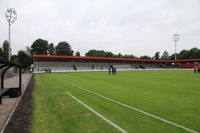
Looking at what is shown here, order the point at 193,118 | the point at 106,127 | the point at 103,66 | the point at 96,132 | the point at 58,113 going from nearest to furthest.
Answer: the point at 96,132 → the point at 106,127 → the point at 193,118 → the point at 58,113 → the point at 103,66

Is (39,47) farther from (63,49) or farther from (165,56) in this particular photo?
(165,56)

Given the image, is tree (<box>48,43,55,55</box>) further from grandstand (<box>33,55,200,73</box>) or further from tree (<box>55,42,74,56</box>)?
grandstand (<box>33,55,200,73</box>)

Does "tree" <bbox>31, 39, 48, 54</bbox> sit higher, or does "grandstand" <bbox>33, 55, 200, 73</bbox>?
"tree" <bbox>31, 39, 48, 54</bbox>

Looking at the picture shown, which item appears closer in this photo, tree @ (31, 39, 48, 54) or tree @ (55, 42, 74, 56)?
tree @ (31, 39, 48, 54)

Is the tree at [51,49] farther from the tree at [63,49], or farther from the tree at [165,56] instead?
the tree at [165,56]

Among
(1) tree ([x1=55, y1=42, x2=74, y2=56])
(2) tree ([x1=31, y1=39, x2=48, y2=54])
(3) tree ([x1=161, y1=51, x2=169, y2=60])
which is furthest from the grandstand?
(3) tree ([x1=161, y1=51, x2=169, y2=60])

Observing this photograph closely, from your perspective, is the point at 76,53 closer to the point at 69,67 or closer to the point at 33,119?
the point at 69,67

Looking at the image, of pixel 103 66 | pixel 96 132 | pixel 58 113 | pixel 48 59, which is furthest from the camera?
pixel 103 66

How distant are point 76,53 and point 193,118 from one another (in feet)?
460

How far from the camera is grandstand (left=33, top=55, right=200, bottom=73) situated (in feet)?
254

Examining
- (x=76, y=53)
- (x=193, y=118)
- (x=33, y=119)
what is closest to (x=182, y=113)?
(x=193, y=118)

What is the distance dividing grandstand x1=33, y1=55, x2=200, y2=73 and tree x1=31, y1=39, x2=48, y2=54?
3871 cm

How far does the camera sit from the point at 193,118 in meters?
6.82

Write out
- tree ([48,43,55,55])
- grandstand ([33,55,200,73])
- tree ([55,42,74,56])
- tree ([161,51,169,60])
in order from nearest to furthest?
grandstand ([33,55,200,73]) → tree ([55,42,74,56]) → tree ([48,43,55,55]) → tree ([161,51,169,60])
